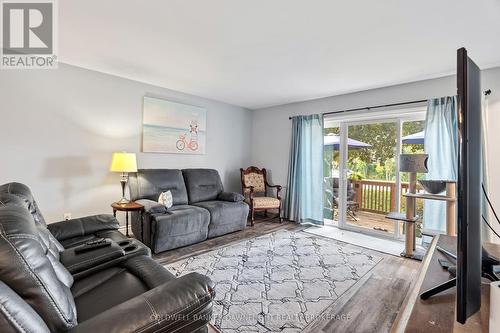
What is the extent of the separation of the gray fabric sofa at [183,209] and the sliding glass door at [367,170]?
174 cm

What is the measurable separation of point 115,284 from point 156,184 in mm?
2389

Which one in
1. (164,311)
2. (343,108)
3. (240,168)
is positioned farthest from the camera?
(240,168)

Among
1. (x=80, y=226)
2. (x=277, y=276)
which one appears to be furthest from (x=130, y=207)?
(x=277, y=276)

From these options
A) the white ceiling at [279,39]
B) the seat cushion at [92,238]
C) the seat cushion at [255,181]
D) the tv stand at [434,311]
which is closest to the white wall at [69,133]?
the white ceiling at [279,39]

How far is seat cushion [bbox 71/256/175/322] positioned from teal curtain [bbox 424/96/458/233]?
3351 millimetres

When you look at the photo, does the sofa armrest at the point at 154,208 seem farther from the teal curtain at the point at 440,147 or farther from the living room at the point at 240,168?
the teal curtain at the point at 440,147

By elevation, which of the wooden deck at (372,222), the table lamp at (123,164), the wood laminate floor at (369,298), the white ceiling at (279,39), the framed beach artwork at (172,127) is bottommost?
the wood laminate floor at (369,298)

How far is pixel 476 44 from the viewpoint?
7.70 ft

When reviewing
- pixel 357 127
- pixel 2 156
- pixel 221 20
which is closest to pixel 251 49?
pixel 221 20

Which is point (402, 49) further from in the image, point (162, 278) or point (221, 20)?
point (162, 278)

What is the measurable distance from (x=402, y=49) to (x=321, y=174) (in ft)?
7.74

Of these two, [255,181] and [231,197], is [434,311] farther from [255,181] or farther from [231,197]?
[255,181]

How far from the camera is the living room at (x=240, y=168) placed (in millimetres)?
909

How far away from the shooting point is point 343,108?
4164 millimetres
